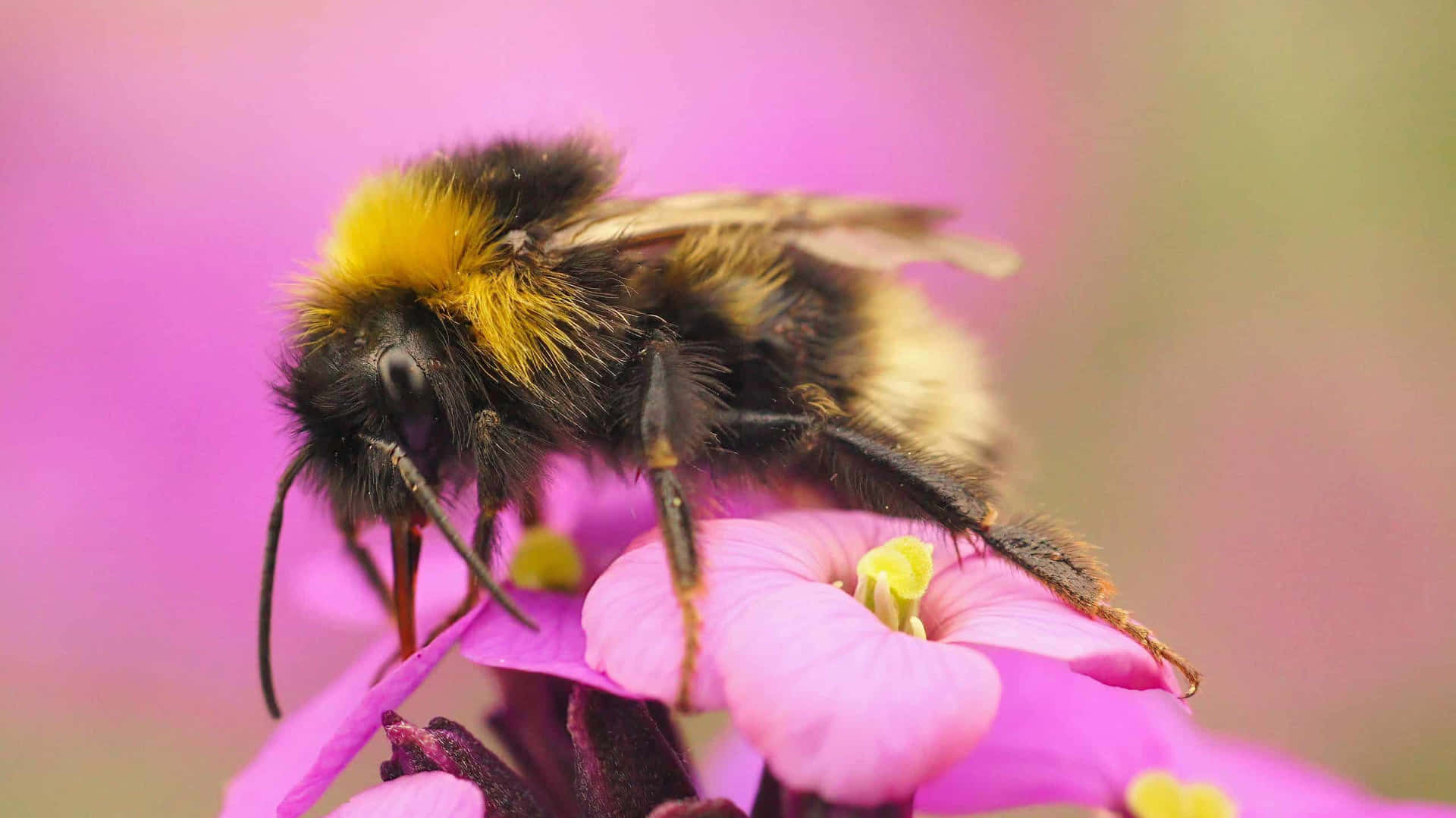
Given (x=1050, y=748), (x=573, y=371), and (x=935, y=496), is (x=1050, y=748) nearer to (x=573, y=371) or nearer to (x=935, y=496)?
(x=935, y=496)

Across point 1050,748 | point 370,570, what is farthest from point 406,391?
point 1050,748

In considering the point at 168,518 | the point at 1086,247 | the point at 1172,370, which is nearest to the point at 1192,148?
the point at 1086,247

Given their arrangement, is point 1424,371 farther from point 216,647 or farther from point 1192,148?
point 216,647

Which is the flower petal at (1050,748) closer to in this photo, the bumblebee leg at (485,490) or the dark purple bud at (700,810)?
the dark purple bud at (700,810)

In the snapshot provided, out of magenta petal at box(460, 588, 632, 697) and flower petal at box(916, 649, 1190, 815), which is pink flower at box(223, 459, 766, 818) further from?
flower petal at box(916, 649, 1190, 815)

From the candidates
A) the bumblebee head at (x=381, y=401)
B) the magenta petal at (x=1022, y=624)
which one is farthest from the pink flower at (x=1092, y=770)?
the bumblebee head at (x=381, y=401)
